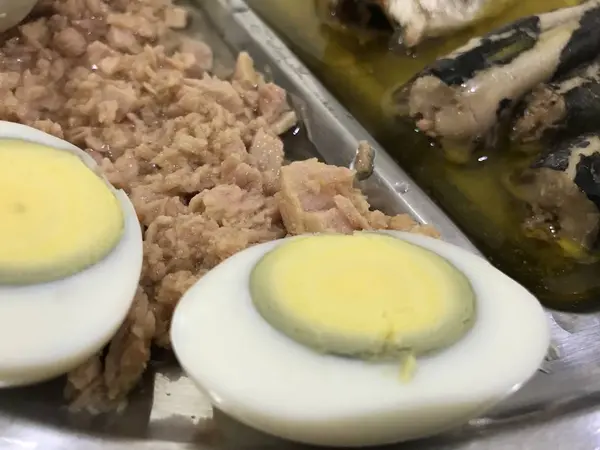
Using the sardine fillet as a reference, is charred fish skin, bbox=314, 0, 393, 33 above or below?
below

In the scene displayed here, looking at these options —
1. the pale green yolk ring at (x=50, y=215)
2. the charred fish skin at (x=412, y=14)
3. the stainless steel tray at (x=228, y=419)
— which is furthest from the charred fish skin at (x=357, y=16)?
the pale green yolk ring at (x=50, y=215)

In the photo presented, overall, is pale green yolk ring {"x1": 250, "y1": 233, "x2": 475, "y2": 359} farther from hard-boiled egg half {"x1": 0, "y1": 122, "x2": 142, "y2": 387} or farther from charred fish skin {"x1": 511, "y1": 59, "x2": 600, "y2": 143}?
charred fish skin {"x1": 511, "y1": 59, "x2": 600, "y2": 143}

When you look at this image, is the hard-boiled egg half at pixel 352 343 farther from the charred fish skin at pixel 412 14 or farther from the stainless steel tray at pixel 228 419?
the charred fish skin at pixel 412 14

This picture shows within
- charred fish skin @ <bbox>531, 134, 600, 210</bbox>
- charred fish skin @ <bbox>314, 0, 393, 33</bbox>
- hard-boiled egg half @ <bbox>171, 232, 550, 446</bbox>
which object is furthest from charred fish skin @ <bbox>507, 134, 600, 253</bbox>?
charred fish skin @ <bbox>314, 0, 393, 33</bbox>

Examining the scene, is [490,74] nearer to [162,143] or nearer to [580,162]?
[580,162]

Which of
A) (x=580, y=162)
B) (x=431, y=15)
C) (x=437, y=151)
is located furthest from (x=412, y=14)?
(x=580, y=162)

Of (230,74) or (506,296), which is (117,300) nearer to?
(506,296)
